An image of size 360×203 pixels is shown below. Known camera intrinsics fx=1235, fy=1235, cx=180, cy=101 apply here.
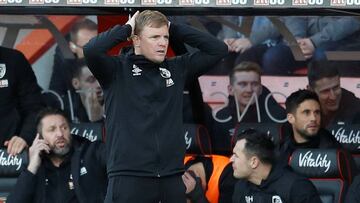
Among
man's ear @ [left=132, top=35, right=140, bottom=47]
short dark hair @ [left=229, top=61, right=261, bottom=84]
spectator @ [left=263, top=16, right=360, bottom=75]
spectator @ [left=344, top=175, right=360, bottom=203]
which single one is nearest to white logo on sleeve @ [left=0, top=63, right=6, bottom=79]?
short dark hair @ [left=229, top=61, right=261, bottom=84]

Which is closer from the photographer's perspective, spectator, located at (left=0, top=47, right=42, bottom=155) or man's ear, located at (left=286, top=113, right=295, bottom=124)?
man's ear, located at (left=286, top=113, right=295, bottom=124)

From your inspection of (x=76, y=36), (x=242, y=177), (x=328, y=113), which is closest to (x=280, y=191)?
(x=242, y=177)

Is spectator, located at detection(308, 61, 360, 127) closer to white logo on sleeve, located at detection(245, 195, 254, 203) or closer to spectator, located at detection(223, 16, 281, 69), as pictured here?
spectator, located at detection(223, 16, 281, 69)

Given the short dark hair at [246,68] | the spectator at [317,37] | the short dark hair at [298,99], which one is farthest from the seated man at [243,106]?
the short dark hair at [298,99]

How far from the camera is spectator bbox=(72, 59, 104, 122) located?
1111 cm

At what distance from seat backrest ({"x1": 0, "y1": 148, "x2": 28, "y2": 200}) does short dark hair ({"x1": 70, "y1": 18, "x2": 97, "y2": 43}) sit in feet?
6.60

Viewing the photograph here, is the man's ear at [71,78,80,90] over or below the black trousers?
over

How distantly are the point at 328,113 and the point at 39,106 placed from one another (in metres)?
2.42

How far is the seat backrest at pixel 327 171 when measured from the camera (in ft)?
28.6

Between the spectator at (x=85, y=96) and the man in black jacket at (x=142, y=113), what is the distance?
412 cm

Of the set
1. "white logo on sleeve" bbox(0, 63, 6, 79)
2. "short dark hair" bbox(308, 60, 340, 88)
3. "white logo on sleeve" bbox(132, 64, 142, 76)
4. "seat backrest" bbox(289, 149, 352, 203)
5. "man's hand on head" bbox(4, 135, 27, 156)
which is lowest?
"seat backrest" bbox(289, 149, 352, 203)

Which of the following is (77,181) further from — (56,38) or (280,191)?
(56,38)

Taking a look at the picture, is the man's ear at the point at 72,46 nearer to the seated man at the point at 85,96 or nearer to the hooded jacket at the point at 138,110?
the seated man at the point at 85,96

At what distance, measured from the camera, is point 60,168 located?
9227 mm
